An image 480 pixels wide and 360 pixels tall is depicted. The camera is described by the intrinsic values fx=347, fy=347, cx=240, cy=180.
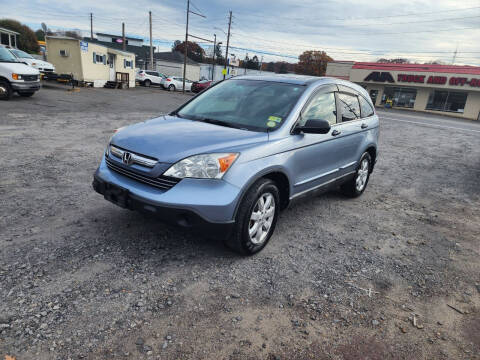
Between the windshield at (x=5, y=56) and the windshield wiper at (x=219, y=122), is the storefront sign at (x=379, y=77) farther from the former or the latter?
the windshield wiper at (x=219, y=122)

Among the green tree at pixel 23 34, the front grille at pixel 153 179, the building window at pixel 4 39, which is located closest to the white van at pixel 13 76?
the front grille at pixel 153 179

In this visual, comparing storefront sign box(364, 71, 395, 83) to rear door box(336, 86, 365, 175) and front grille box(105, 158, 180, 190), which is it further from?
front grille box(105, 158, 180, 190)

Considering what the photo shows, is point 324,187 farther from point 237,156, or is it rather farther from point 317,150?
point 237,156

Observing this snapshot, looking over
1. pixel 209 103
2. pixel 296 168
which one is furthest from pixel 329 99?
pixel 209 103

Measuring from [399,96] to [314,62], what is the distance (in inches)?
1724

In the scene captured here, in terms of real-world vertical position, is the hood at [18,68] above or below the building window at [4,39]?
below

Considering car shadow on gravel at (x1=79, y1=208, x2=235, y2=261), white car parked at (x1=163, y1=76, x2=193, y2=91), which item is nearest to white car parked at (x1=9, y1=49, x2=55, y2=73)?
white car parked at (x1=163, y1=76, x2=193, y2=91)

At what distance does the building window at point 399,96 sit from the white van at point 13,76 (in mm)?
40673

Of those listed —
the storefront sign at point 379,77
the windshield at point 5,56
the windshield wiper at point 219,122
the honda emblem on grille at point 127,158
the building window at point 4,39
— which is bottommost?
the honda emblem on grille at point 127,158

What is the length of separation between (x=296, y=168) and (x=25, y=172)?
441 centimetres

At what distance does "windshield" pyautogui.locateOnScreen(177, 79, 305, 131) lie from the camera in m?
3.80

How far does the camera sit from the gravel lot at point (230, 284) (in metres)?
2.42

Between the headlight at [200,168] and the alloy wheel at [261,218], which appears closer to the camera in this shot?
the headlight at [200,168]

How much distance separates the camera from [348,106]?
16.2 feet
